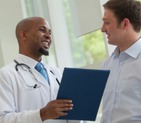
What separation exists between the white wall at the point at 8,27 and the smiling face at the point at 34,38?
0.82 m

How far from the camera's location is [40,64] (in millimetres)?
2348

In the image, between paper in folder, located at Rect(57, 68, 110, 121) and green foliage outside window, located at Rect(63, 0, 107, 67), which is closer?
paper in folder, located at Rect(57, 68, 110, 121)

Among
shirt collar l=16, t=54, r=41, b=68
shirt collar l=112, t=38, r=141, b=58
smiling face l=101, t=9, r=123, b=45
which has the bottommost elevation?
shirt collar l=16, t=54, r=41, b=68

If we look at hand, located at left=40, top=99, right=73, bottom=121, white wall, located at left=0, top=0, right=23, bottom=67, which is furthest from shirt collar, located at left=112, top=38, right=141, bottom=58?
white wall, located at left=0, top=0, right=23, bottom=67

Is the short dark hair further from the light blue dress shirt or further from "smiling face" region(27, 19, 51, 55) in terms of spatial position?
"smiling face" region(27, 19, 51, 55)

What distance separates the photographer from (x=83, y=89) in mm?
1768

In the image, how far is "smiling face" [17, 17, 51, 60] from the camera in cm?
233

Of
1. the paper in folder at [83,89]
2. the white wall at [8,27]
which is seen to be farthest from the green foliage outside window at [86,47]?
the paper in folder at [83,89]

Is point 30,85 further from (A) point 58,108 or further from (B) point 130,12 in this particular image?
(B) point 130,12

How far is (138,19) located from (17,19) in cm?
157

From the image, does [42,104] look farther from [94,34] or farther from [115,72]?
[94,34]

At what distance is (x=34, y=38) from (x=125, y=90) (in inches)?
31.7

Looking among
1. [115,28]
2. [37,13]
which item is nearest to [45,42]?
[115,28]

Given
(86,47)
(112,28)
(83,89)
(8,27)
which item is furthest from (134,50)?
(8,27)
